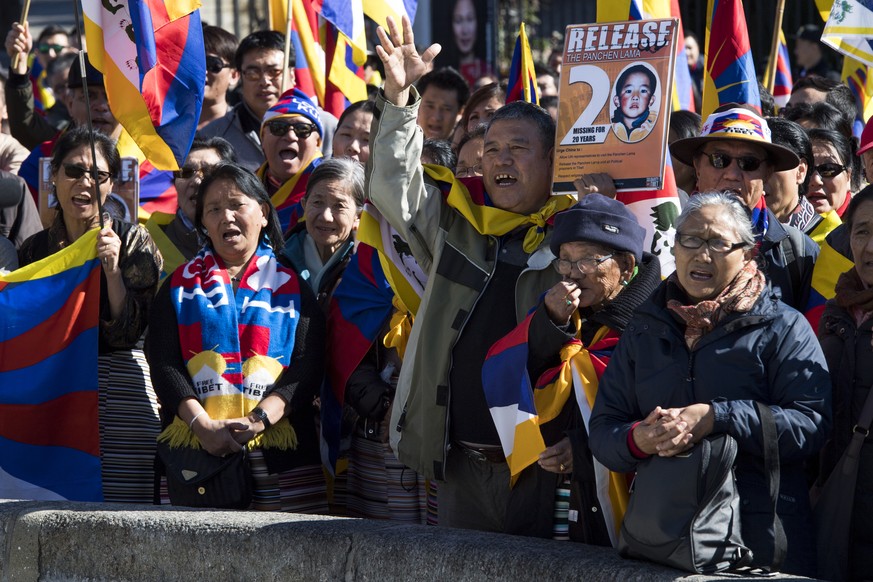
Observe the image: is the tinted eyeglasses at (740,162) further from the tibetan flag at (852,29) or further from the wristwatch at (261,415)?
the wristwatch at (261,415)

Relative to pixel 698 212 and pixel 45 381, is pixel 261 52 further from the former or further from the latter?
pixel 698 212

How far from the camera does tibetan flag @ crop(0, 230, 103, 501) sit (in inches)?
207

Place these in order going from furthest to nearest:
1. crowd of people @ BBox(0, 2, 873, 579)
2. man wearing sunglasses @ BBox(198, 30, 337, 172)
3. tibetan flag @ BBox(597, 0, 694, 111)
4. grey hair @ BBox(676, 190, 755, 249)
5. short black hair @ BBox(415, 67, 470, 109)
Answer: short black hair @ BBox(415, 67, 470, 109), man wearing sunglasses @ BBox(198, 30, 337, 172), tibetan flag @ BBox(597, 0, 694, 111), grey hair @ BBox(676, 190, 755, 249), crowd of people @ BBox(0, 2, 873, 579)

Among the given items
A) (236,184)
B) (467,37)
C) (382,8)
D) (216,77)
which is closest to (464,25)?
(467,37)

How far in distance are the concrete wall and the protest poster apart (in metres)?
1.24

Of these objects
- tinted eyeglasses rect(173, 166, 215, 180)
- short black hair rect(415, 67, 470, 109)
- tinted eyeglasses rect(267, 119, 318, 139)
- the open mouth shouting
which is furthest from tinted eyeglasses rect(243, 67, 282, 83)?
the open mouth shouting

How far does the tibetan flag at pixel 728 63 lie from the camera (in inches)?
221

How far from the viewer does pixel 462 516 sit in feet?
14.5

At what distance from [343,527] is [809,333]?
145cm

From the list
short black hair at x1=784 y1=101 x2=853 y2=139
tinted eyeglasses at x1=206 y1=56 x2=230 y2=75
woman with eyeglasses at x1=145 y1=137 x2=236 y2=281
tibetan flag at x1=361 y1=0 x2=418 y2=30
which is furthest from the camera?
tinted eyeglasses at x1=206 y1=56 x2=230 y2=75

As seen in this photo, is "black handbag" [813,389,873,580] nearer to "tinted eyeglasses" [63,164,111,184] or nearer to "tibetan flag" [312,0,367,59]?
"tinted eyeglasses" [63,164,111,184]

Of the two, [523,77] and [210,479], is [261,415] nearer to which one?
[210,479]

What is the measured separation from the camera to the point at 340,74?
825cm

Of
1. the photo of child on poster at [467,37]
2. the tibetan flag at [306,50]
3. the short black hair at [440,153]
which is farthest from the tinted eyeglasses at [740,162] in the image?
the photo of child on poster at [467,37]
